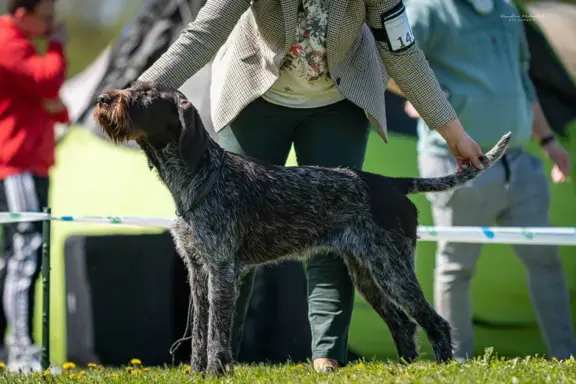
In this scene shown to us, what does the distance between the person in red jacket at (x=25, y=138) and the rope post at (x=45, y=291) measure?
1.51ft

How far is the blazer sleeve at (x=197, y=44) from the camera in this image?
416cm

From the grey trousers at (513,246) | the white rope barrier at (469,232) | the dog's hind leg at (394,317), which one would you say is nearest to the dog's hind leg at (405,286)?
the dog's hind leg at (394,317)

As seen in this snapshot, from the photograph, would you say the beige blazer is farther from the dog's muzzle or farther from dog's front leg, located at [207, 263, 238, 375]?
dog's front leg, located at [207, 263, 238, 375]

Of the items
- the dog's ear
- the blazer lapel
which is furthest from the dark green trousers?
the dog's ear

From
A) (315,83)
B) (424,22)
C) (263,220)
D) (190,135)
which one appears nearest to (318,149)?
(315,83)

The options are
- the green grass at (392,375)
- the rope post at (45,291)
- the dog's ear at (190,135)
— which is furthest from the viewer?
the rope post at (45,291)

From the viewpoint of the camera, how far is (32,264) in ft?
19.9

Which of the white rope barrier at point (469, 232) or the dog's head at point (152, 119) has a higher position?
the dog's head at point (152, 119)

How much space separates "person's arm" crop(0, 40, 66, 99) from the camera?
584 centimetres

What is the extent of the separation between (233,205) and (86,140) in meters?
2.20

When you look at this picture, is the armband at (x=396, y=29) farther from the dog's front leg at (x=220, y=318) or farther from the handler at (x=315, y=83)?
the dog's front leg at (x=220, y=318)

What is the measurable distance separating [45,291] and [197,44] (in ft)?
6.34

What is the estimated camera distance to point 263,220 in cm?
435

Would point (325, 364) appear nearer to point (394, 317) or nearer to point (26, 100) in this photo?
point (394, 317)
